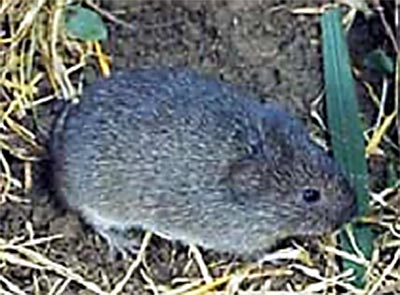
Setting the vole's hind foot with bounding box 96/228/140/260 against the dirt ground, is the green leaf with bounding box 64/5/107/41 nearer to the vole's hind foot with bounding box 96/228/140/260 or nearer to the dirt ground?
the dirt ground

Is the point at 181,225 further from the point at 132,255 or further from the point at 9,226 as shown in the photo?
the point at 9,226

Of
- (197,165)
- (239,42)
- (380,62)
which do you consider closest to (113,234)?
(197,165)

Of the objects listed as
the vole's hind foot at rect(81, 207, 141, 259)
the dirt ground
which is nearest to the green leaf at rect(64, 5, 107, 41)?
the dirt ground

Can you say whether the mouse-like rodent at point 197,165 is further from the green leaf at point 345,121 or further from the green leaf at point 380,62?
the green leaf at point 380,62

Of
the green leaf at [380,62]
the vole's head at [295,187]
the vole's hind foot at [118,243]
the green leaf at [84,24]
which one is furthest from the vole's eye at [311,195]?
the green leaf at [84,24]

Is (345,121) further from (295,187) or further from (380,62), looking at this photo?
(295,187)
